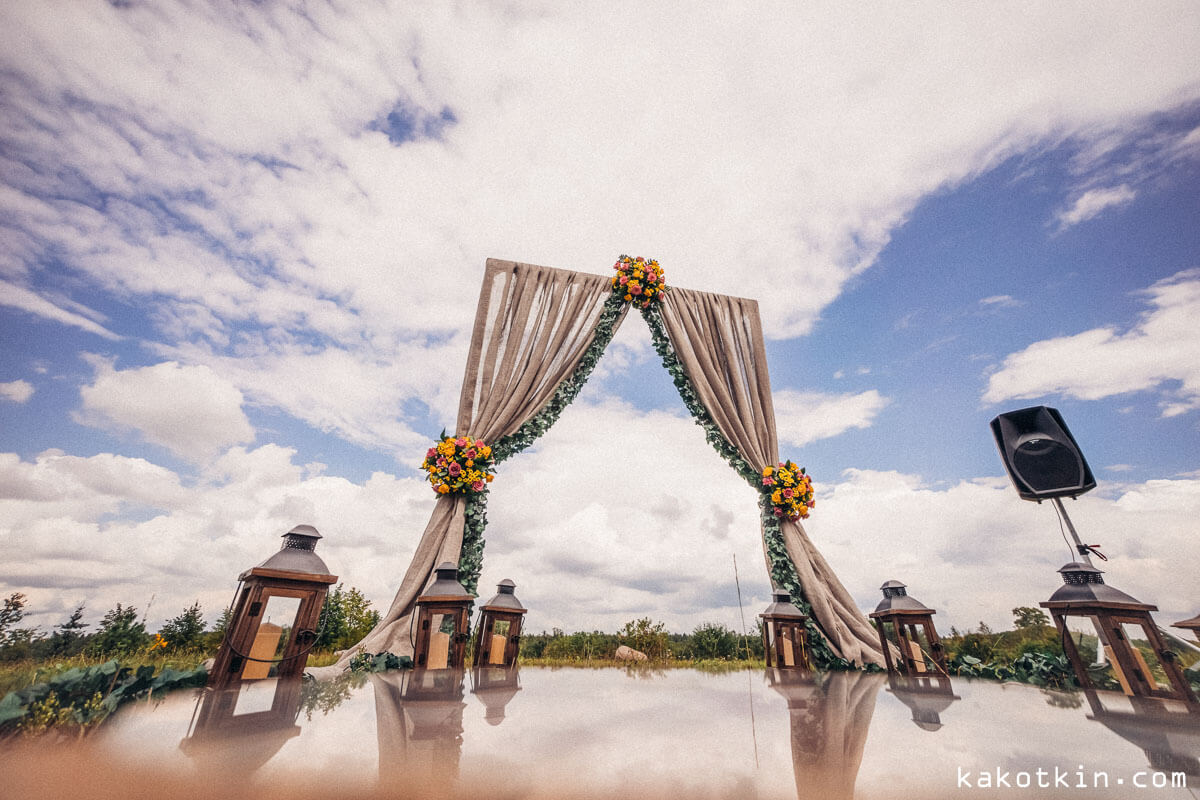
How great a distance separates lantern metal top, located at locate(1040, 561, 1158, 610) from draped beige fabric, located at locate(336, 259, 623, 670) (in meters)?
3.40

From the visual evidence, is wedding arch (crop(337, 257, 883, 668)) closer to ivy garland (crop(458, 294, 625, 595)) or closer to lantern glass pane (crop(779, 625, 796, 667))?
ivy garland (crop(458, 294, 625, 595))

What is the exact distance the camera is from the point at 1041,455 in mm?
3592

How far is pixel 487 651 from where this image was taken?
2.96m

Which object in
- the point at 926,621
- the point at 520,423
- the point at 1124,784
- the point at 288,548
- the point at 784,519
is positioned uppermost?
the point at 520,423

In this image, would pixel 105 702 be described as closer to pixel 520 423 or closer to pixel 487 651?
pixel 487 651

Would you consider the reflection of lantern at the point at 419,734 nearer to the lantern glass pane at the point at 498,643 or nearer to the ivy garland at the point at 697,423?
the lantern glass pane at the point at 498,643

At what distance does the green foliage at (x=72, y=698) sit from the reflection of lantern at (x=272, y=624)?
13.8 inches

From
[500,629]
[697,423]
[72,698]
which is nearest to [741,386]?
[697,423]

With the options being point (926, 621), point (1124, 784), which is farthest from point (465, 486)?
point (1124, 784)

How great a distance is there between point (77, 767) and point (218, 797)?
0.33 m

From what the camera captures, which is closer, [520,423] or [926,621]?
[926,621]

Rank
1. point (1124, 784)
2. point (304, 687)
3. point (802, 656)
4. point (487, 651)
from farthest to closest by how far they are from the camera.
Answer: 1. point (802, 656)
2. point (487, 651)
3. point (304, 687)
4. point (1124, 784)

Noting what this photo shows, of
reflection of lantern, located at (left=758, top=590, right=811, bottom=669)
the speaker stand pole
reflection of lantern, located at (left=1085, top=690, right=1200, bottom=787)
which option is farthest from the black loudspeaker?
reflection of lantern, located at (left=758, top=590, right=811, bottom=669)

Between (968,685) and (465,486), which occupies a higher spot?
(465,486)
